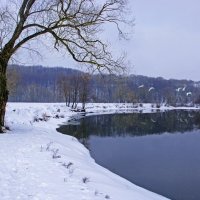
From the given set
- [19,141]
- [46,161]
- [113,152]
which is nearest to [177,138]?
[113,152]

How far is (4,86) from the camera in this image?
19.7m

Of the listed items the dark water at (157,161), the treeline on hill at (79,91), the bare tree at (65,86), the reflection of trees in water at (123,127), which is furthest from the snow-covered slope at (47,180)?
the bare tree at (65,86)

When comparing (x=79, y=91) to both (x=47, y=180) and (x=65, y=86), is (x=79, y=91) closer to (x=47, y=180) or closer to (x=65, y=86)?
(x=65, y=86)

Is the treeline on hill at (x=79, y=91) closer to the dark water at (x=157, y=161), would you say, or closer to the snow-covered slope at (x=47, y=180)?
the dark water at (x=157, y=161)

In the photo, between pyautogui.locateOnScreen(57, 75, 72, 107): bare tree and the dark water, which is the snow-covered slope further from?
pyautogui.locateOnScreen(57, 75, 72, 107): bare tree

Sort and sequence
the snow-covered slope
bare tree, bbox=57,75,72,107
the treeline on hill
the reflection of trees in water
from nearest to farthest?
the snow-covered slope, the reflection of trees in water, the treeline on hill, bare tree, bbox=57,75,72,107

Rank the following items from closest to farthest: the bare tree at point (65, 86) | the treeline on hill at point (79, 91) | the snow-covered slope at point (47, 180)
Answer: the snow-covered slope at point (47, 180)
the treeline on hill at point (79, 91)
the bare tree at point (65, 86)

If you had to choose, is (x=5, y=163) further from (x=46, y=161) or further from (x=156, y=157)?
(x=156, y=157)

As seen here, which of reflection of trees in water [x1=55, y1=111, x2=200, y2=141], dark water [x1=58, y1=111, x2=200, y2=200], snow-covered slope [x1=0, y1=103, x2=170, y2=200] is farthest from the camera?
reflection of trees in water [x1=55, y1=111, x2=200, y2=141]

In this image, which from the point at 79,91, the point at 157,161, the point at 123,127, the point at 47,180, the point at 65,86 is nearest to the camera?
the point at 47,180

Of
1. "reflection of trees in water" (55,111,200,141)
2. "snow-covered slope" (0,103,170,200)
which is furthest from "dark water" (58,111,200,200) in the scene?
"reflection of trees in water" (55,111,200,141)

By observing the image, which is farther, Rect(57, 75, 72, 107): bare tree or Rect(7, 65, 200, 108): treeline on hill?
Rect(57, 75, 72, 107): bare tree

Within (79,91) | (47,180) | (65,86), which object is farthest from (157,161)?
(79,91)

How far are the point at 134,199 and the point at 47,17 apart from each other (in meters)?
13.4
